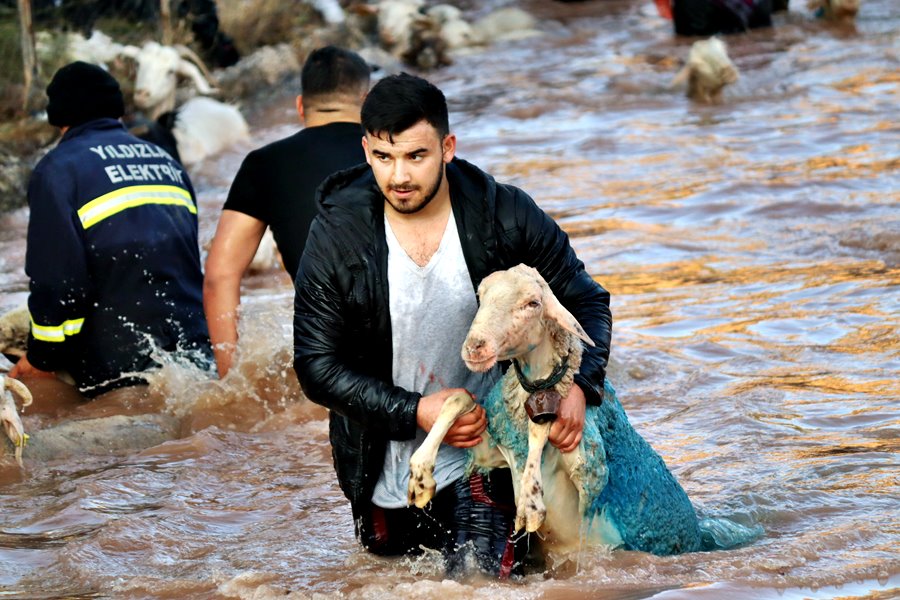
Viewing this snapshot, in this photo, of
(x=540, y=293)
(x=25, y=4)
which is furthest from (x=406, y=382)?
(x=25, y=4)

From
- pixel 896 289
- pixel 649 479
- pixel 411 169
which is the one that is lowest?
pixel 896 289

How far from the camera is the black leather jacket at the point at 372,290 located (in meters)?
3.96

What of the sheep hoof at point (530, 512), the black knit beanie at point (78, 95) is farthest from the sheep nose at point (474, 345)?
the black knit beanie at point (78, 95)

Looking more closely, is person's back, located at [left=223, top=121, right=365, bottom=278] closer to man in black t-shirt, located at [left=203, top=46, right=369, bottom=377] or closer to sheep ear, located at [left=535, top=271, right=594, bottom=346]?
man in black t-shirt, located at [left=203, top=46, right=369, bottom=377]

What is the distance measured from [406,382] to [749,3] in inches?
643

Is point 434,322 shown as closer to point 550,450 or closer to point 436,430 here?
point 436,430

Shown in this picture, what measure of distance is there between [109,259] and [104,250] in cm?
5

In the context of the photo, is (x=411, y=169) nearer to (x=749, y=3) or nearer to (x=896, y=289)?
(x=896, y=289)

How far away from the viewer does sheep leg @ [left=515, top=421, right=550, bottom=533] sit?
3865 mm

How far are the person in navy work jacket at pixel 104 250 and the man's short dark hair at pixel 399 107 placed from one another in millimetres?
3025

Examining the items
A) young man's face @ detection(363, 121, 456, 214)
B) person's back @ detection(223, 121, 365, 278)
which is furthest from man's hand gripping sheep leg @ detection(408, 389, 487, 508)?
person's back @ detection(223, 121, 365, 278)

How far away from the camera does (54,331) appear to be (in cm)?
664

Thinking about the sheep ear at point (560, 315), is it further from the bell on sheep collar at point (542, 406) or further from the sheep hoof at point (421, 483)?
the sheep hoof at point (421, 483)

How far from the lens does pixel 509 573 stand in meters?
4.23
